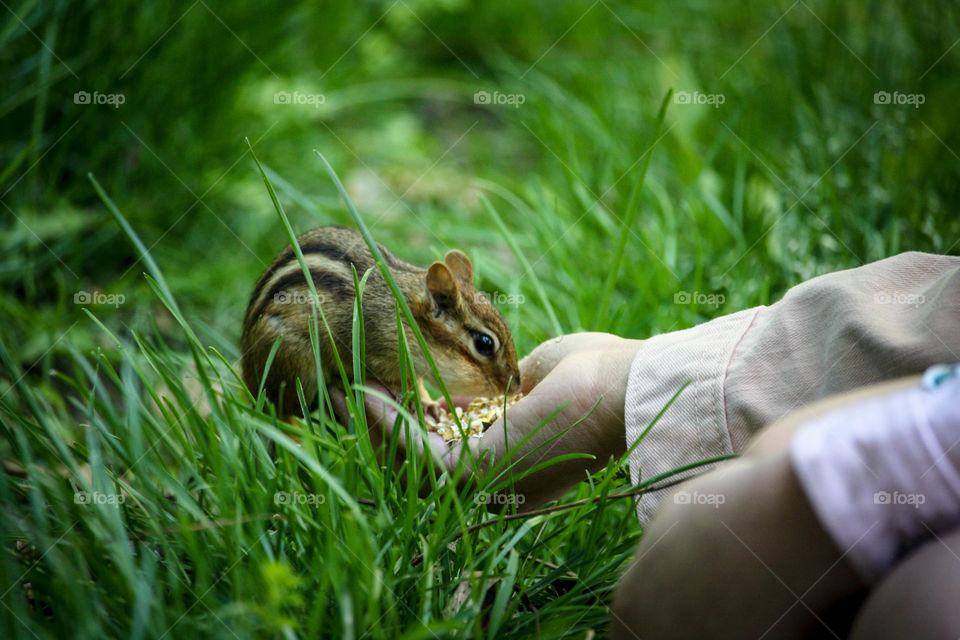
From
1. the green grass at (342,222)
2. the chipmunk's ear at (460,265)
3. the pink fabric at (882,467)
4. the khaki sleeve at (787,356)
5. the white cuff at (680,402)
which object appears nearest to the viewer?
the pink fabric at (882,467)

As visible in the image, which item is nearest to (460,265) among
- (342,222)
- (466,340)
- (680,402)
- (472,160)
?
(466,340)

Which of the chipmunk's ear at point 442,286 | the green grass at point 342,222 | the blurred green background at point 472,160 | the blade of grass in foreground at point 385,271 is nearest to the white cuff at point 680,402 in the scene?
the green grass at point 342,222

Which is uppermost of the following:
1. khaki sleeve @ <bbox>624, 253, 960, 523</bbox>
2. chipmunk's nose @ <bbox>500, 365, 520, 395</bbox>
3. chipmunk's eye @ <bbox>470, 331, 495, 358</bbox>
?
khaki sleeve @ <bbox>624, 253, 960, 523</bbox>

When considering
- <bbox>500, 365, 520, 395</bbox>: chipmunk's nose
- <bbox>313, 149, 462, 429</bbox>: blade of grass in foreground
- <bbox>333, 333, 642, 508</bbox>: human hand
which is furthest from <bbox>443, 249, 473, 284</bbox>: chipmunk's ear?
<bbox>313, 149, 462, 429</bbox>: blade of grass in foreground

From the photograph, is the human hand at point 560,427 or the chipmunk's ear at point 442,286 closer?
the human hand at point 560,427

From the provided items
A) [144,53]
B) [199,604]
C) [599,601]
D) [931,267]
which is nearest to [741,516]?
[599,601]

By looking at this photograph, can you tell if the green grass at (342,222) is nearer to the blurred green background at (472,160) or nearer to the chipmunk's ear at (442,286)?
the blurred green background at (472,160)

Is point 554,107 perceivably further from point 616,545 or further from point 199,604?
point 199,604

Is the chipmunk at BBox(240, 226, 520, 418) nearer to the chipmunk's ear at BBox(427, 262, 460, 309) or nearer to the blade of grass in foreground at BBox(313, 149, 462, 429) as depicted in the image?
the chipmunk's ear at BBox(427, 262, 460, 309)
